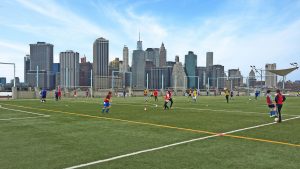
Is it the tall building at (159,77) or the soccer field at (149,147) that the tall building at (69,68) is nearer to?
the tall building at (159,77)

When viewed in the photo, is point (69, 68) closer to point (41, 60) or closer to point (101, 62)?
point (41, 60)

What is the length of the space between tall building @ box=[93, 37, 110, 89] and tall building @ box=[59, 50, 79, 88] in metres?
9.93

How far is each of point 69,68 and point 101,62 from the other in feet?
112

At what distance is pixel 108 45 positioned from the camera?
5763 inches

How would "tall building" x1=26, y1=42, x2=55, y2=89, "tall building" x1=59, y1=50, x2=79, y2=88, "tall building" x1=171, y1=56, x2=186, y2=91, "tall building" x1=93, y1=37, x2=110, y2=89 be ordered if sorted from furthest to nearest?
"tall building" x1=171, y1=56, x2=186, y2=91, "tall building" x1=93, y1=37, x2=110, y2=89, "tall building" x1=26, y1=42, x2=55, y2=89, "tall building" x1=59, y1=50, x2=79, y2=88

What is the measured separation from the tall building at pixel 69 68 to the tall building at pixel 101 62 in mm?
9927

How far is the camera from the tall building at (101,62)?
115 meters

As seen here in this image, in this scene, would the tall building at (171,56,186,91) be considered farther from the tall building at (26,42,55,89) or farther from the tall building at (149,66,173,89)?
the tall building at (26,42,55,89)

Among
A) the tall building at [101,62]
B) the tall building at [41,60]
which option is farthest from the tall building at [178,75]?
the tall building at [41,60]

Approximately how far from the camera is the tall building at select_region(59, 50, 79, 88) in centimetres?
9353

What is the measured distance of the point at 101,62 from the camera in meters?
138

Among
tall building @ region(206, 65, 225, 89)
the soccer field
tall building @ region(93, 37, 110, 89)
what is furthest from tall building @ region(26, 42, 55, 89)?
the soccer field

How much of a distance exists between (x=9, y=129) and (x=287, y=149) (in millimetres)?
10586

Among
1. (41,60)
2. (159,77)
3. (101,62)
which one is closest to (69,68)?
(41,60)
